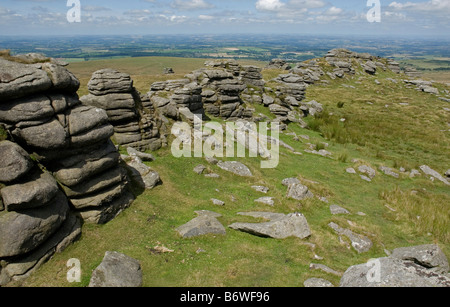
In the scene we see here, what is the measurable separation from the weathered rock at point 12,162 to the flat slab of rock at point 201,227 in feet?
32.6

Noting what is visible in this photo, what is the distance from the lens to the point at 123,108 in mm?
29078

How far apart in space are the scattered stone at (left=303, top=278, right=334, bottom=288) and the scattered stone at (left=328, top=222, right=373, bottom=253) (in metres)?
5.91

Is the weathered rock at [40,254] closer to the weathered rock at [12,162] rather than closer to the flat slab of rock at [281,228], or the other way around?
the weathered rock at [12,162]

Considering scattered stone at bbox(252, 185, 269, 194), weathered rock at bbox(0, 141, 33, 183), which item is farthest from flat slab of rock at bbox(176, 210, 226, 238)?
weathered rock at bbox(0, 141, 33, 183)

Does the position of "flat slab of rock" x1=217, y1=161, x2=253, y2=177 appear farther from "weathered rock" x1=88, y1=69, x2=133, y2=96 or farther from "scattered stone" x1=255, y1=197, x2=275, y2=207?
"weathered rock" x1=88, y1=69, x2=133, y2=96

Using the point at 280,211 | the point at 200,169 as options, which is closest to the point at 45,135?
the point at 200,169

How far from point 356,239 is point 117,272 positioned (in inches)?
639

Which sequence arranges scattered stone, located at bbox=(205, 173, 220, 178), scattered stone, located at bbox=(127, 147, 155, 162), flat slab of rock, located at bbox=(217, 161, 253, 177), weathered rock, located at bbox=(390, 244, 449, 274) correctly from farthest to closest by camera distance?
1. flat slab of rock, located at bbox=(217, 161, 253, 177)
2. scattered stone, located at bbox=(205, 173, 220, 178)
3. scattered stone, located at bbox=(127, 147, 155, 162)
4. weathered rock, located at bbox=(390, 244, 449, 274)

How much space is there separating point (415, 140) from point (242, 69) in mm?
37533

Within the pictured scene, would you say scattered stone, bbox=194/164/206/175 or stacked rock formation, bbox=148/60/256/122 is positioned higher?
stacked rock formation, bbox=148/60/256/122

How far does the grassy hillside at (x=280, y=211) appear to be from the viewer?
49.6ft

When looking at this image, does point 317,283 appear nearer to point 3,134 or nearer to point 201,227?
point 201,227

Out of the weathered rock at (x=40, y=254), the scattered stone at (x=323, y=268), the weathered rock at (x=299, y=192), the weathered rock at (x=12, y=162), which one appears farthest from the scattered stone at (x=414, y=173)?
the weathered rock at (x=12, y=162)

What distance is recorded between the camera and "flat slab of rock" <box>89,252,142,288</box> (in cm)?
1340
